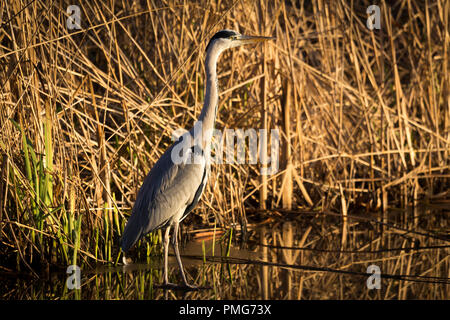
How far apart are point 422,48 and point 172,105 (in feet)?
9.18

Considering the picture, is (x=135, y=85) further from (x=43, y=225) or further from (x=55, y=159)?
(x=43, y=225)

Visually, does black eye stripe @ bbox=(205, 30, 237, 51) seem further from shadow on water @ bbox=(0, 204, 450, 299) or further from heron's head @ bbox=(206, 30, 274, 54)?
shadow on water @ bbox=(0, 204, 450, 299)

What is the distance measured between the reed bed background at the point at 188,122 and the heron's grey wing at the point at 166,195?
34 centimetres

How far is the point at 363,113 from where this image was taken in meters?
6.05

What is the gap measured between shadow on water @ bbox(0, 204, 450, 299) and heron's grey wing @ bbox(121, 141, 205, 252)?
380mm

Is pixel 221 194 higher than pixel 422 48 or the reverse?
the reverse

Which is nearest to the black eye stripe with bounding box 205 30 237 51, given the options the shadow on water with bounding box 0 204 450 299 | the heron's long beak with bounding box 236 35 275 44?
the heron's long beak with bounding box 236 35 275 44

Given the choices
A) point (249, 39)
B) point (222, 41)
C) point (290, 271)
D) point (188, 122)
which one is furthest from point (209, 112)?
point (188, 122)

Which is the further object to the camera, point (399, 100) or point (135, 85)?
point (399, 100)
